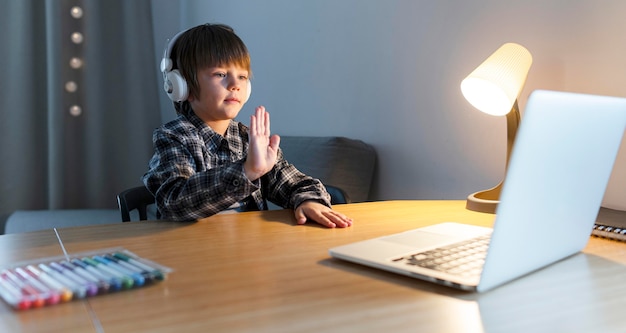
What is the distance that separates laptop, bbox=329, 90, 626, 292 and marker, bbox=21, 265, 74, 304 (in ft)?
1.07

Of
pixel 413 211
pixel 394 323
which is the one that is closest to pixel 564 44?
pixel 413 211

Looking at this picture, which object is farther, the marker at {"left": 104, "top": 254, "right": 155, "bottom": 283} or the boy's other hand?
the boy's other hand

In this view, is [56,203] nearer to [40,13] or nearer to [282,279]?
[40,13]

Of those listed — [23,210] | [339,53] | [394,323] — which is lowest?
[23,210]

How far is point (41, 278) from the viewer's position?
646 millimetres

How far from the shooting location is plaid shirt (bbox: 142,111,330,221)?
1.06 m

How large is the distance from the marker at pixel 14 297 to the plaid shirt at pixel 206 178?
1.46 ft

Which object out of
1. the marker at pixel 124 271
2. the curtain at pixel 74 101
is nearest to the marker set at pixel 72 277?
the marker at pixel 124 271

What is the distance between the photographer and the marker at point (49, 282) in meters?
0.60

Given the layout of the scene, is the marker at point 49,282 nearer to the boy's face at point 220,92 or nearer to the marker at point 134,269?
the marker at point 134,269

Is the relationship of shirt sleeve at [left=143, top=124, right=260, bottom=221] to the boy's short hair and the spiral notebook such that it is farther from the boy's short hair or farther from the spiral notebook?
the spiral notebook

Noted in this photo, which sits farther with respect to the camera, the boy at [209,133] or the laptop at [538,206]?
the boy at [209,133]

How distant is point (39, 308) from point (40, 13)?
2.68 meters

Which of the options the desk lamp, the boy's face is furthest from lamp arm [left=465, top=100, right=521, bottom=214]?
the boy's face
